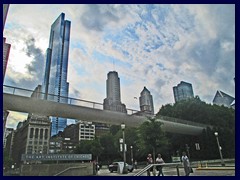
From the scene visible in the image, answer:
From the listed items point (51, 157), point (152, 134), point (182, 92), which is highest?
point (182, 92)

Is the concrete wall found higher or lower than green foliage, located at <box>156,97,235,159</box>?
lower

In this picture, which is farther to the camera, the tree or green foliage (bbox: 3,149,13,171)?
the tree

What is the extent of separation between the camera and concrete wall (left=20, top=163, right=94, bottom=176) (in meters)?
12.4

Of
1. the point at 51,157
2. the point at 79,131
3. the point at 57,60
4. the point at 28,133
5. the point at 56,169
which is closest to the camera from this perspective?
the point at 56,169

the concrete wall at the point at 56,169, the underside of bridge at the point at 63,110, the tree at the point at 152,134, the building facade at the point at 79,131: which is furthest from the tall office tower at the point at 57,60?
the concrete wall at the point at 56,169

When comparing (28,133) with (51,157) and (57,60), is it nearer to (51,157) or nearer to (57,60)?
(57,60)

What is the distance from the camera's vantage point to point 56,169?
42.8 feet

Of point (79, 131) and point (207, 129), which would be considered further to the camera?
point (79, 131)

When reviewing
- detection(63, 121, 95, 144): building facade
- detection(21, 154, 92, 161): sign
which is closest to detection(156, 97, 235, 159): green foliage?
detection(21, 154, 92, 161): sign

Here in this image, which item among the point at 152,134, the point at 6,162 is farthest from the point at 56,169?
the point at 6,162

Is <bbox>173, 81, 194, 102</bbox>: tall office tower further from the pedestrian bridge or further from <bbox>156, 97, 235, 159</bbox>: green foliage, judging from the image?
the pedestrian bridge

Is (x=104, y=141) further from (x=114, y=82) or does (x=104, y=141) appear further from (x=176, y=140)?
(x=114, y=82)

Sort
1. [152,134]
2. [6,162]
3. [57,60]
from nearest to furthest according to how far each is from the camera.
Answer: [6,162], [152,134], [57,60]

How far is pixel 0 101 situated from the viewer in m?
6.14
